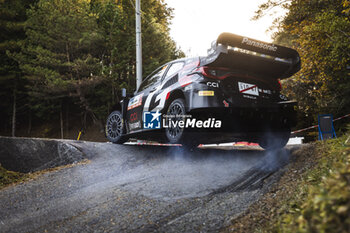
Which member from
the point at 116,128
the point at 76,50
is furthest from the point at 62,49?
the point at 116,128

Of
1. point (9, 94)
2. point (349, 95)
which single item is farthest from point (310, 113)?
point (9, 94)

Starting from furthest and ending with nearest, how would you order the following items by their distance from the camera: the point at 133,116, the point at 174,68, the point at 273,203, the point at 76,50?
the point at 76,50, the point at 133,116, the point at 174,68, the point at 273,203

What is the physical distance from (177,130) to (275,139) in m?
1.98

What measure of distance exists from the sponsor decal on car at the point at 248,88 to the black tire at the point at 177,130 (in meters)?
1.01

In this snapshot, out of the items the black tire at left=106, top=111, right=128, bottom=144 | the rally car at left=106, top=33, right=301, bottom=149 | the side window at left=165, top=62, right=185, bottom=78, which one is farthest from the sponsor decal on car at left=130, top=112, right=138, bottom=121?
the side window at left=165, top=62, right=185, bottom=78

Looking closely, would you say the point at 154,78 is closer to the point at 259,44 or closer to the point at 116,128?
the point at 116,128

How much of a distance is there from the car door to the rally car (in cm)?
61

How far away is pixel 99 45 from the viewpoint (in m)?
19.4

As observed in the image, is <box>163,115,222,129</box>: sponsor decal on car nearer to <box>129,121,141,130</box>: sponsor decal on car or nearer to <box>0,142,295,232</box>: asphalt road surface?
<box>0,142,295,232</box>: asphalt road surface

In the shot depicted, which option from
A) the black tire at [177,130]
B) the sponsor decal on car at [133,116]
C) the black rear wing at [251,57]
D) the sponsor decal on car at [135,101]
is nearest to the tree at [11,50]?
the sponsor decal on car at [135,101]

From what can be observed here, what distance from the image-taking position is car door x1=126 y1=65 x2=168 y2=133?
6.15m

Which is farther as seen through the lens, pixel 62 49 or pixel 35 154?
pixel 62 49

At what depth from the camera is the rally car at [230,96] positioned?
14.9 feet

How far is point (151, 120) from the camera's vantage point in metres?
5.84
